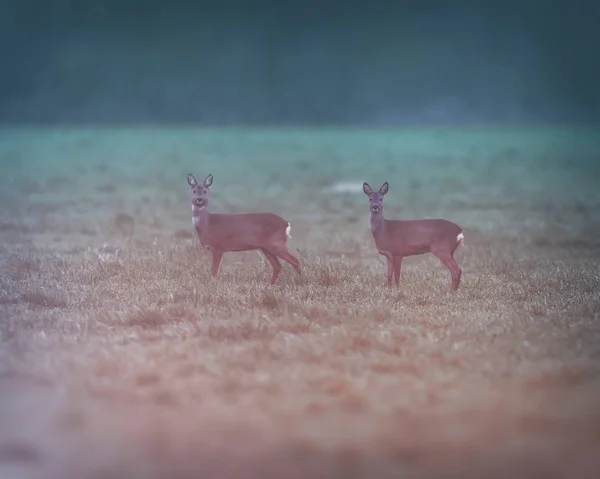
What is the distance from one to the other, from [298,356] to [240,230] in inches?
61.1

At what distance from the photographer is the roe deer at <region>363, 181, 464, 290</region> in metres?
5.18

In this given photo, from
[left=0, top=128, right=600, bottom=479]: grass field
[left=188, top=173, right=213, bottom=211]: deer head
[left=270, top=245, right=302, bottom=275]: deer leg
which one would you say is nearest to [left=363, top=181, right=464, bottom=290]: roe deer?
[left=0, top=128, right=600, bottom=479]: grass field

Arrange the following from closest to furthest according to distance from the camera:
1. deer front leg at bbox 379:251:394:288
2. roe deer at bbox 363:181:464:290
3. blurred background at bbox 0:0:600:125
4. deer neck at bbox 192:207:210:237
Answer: roe deer at bbox 363:181:464:290
deer front leg at bbox 379:251:394:288
deer neck at bbox 192:207:210:237
blurred background at bbox 0:0:600:125

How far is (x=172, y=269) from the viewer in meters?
5.87

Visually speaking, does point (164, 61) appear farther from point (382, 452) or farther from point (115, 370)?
point (382, 452)

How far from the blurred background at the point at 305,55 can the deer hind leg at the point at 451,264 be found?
202 centimetres

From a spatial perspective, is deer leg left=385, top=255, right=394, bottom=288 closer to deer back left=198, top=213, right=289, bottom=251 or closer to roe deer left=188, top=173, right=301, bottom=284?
roe deer left=188, top=173, right=301, bottom=284

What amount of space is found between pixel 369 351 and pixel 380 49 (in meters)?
3.37

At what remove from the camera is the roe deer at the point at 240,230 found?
5.38 m

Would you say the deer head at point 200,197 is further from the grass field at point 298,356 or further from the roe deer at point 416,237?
the roe deer at point 416,237

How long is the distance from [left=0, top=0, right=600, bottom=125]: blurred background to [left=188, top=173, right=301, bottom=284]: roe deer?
163cm

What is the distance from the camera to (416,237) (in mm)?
5191

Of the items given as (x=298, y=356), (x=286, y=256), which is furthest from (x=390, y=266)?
(x=298, y=356)

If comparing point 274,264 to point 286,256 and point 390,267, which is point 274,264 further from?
point 390,267
